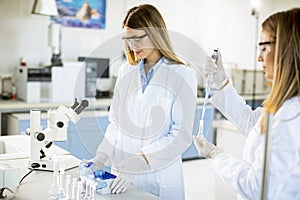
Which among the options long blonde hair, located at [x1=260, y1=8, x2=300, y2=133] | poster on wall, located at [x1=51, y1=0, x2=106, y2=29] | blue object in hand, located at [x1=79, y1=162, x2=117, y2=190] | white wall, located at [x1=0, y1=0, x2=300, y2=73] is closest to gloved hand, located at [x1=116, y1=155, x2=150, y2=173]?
blue object in hand, located at [x1=79, y1=162, x2=117, y2=190]

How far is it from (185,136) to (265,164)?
2.36 ft

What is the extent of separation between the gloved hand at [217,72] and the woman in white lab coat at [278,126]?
0.34m

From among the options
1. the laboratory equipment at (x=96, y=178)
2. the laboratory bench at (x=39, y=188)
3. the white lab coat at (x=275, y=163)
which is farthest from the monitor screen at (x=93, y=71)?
the white lab coat at (x=275, y=163)

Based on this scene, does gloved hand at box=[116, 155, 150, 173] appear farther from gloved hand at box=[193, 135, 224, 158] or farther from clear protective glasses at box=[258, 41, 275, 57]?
clear protective glasses at box=[258, 41, 275, 57]

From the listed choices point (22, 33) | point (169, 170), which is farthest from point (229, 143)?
point (22, 33)

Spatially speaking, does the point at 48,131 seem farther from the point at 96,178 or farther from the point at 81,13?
the point at 81,13

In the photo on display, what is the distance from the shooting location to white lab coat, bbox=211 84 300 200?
103cm

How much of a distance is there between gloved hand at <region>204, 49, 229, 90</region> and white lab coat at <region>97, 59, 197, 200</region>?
9 centimetres

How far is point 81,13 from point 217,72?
10.0ft

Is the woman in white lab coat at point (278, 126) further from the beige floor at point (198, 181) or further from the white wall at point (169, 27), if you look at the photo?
the white wall at point (169, 27)

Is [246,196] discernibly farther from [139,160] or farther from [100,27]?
[100,27]

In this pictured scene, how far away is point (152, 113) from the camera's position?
1608 mm

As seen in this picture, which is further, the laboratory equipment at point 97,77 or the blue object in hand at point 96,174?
the laboratory equipment at point 97,77

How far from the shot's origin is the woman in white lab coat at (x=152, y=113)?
157cm
